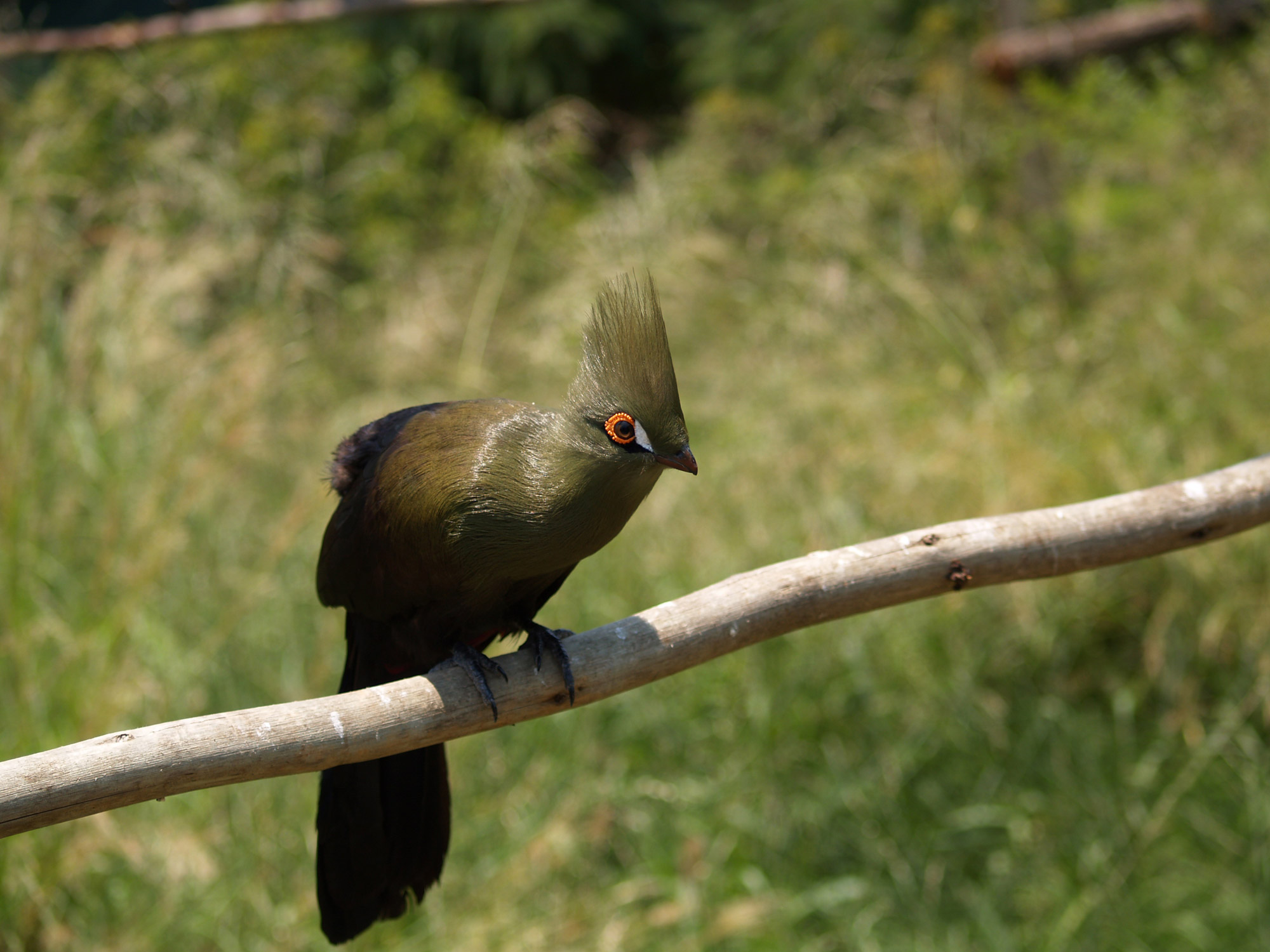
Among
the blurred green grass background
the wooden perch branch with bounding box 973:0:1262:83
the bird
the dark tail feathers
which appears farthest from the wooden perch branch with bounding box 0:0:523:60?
the dark tail feathers

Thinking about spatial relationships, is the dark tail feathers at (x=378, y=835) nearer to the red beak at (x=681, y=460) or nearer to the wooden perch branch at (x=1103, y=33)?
the red beak at (x=681, y=460)

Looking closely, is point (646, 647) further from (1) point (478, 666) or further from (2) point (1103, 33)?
(2) point (1103, 33)

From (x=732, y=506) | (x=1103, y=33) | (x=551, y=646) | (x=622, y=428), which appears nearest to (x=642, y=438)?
(x=622, y=428)

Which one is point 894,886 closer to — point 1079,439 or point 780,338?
point 1079,439

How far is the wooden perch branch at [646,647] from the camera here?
4.85 ft

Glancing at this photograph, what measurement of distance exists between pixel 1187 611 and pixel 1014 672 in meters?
0.62

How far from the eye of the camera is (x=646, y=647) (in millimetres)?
1897

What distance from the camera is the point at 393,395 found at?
552 centimetres

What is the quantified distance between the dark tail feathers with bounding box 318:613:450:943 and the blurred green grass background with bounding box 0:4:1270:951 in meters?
0.81

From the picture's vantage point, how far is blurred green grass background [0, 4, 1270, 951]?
3.29m

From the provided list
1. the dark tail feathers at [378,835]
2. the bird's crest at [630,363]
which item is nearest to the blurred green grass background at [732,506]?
the dark tail feathers at [378,835]

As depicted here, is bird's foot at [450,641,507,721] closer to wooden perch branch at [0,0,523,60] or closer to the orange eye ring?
the orange eye ring

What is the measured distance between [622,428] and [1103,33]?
7284 millimetres

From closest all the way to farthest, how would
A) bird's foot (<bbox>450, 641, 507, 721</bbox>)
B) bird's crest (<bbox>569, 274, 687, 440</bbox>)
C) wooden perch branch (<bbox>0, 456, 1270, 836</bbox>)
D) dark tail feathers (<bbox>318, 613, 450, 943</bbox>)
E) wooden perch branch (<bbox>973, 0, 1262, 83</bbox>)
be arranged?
wooden perch branch (<bbox>0, 456, 1270, 836</bbox>)
bird's crest (<bbox>569, 274, 687, 440</bbox>)
bird's foot (<bbox>450, 641, 507, 721</bbox>)
dark tail feathers (<bbox>318, 613, 450, 943</bbox>)
wooden perch branch (<bbox>973, 0, 1262, 83</bbox>)
